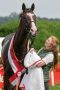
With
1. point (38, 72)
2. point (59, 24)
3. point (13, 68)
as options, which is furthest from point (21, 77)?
point (59, 24)

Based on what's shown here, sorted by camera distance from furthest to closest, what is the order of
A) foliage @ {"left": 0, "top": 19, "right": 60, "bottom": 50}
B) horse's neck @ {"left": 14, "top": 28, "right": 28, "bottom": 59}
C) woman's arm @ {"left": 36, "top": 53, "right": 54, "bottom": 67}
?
1. foliage @ {"left": 0, "top": 19, "right": 60, "bottom": 50}
2. horse's neck @ {"left": 14, "top": 28, "right": 28, "bottom": 59}
3. woman's arm @ {"left": 36, "top": 53, "right": 54, "bottom": 67}

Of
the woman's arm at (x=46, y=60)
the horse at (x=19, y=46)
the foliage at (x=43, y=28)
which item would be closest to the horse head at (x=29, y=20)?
the horse at (x=19, y=46)

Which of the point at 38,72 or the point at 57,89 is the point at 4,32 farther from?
the point at 38,72

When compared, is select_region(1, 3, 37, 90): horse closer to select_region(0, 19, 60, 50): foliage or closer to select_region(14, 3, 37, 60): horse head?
A: select_region(14, 3, 37, 60): horse head

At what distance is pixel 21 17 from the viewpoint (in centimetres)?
1103

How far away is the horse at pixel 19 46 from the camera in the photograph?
10.9 metres

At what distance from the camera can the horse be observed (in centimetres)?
1086

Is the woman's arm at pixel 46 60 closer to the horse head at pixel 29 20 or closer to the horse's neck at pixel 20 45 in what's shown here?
the horse head at pixel 29 20

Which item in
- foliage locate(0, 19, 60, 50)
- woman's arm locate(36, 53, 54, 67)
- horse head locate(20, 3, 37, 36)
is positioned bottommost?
woman's arm locate(36, 53, 54, 67)

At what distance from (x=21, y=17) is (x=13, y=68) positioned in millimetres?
1093

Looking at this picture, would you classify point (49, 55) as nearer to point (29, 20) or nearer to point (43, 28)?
point (29, 20)

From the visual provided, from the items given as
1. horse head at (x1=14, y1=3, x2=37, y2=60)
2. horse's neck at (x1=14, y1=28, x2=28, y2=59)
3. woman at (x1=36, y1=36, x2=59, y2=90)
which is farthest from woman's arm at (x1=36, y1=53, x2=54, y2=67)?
horse's neck at (x1=14, y1=28, x2=28, y2=59)

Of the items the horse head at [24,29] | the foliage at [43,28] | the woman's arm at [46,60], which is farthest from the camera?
the foliage at [43,28]

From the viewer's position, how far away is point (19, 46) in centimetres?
1150
